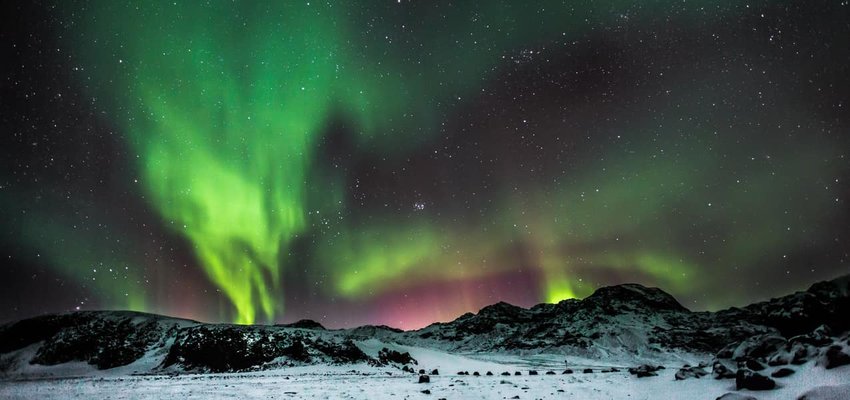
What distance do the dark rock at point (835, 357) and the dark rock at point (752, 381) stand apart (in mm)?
1526

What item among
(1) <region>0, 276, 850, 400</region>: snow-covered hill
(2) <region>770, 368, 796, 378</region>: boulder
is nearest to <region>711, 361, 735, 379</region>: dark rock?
(1) <region>0, 276, 850, 400</region>: snow-covered hill

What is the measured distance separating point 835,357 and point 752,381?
217 cm

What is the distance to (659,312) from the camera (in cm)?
11950

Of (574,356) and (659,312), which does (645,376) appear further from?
(659,312)

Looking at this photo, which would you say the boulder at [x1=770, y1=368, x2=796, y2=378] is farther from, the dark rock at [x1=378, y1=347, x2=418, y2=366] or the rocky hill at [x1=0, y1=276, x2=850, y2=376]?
the dark rock at [x1=378, y1=347, x2=418, y2=366]

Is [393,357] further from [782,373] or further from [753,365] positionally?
[782,373]

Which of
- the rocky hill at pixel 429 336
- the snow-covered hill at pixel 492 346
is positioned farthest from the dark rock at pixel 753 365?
the rocky hill at pixel 429 336

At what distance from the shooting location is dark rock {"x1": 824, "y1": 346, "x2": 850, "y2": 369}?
1109cm

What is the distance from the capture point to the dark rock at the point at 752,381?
11.6 meters

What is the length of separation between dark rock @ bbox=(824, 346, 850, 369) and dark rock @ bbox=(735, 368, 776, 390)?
5.01ft

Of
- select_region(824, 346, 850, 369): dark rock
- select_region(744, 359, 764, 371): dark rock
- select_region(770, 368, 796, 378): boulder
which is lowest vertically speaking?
select_region(770, 368, 796, 378): boulder

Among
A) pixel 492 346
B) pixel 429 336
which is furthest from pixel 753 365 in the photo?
pixel 429 336

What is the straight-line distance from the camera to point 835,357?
37.0 feet

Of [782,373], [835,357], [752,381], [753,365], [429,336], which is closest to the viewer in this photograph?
[835,357]
